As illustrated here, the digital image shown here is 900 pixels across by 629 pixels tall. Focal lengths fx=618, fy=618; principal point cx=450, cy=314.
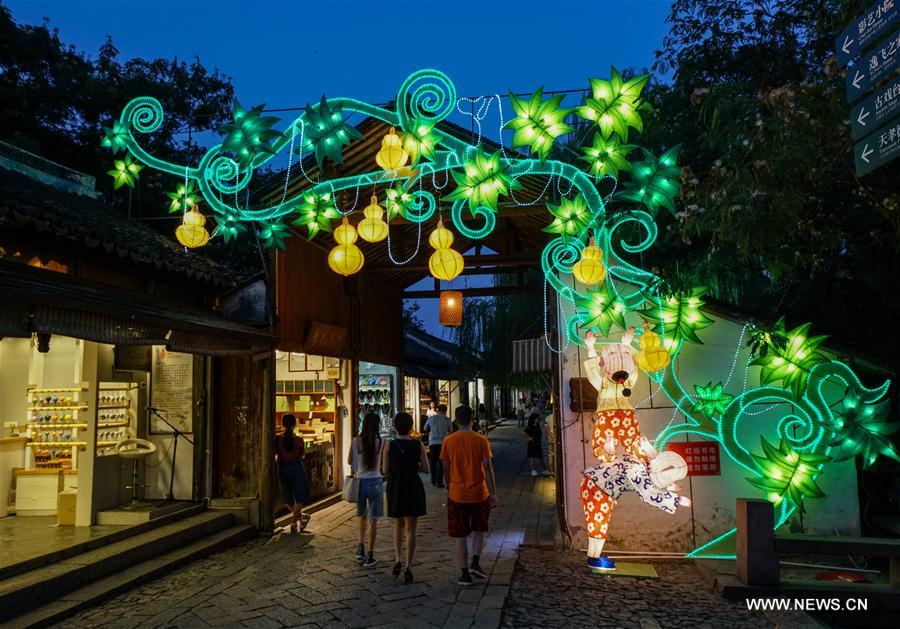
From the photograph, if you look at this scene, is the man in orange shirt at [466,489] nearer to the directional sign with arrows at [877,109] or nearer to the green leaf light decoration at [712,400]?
the green leaf light decoration at [712,400]

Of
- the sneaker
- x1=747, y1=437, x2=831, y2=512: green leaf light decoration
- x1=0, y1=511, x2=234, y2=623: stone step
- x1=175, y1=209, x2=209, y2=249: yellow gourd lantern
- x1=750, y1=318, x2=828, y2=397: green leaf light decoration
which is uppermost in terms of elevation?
x1=175, y1=209, x2=209, y2=249: yellow gourd lantern

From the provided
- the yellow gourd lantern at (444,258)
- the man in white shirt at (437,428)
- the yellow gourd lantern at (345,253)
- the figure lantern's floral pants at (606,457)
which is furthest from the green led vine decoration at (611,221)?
the man in white shirt at (437,428)

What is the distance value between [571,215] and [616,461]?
2.83m

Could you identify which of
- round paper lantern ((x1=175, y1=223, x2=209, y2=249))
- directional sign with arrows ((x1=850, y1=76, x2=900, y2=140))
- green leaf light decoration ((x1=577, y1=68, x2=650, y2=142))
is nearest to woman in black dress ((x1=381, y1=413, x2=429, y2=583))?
round paper lantern ((x1=175, y1=223, x2=209, y2=249))

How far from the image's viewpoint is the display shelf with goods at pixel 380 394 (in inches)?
648

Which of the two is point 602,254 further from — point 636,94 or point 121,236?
point 121,236

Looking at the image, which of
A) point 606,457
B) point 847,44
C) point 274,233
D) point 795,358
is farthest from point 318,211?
point 795,358

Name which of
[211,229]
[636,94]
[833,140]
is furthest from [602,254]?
[211,229]

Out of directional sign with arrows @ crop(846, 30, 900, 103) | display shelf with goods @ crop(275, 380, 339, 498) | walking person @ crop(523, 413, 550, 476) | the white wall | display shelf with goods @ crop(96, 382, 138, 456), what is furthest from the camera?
walking person @ crop(523, 413, 550, 476)

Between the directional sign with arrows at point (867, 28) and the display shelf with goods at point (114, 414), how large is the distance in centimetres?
926

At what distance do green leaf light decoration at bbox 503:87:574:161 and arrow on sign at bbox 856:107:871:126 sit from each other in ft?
8.36

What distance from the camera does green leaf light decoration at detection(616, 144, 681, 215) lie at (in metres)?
6.59

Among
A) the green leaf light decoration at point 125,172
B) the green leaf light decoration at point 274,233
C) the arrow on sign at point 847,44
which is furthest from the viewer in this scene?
the green leaf light decoration at point 274,233

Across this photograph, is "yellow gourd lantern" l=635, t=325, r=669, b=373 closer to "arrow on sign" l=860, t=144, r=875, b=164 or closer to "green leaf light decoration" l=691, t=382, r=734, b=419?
"green leaf light decoration" l=691, t=382, r=734, b=419
